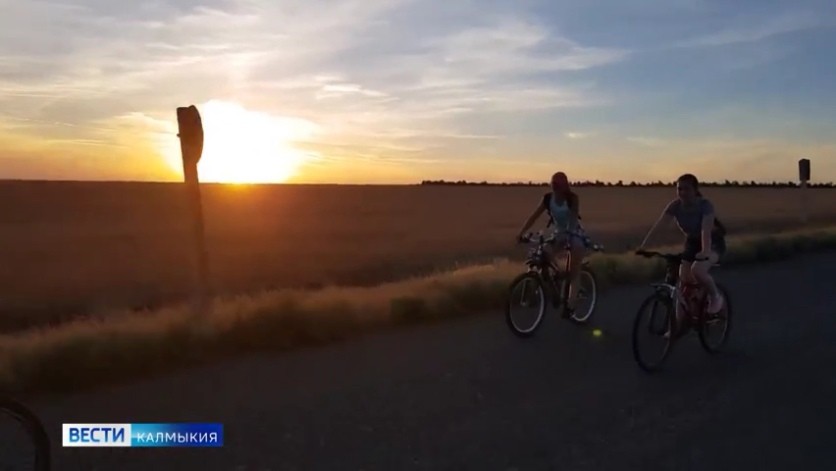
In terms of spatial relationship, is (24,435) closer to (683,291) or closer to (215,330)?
(215,330)

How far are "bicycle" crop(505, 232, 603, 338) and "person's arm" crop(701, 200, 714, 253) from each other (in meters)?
2.21

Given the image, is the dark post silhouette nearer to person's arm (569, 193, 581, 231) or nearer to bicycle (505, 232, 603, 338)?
bicycle (505, 232, 603, 338)

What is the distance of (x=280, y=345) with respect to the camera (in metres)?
10.4

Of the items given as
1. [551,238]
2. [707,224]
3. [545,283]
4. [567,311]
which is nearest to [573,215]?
[551,238]

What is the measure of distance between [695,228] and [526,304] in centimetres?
229

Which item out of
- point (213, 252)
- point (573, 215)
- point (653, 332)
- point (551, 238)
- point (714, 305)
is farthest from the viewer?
point (213, 252)

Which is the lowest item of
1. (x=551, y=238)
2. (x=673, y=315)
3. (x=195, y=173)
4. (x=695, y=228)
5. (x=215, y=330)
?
(x=215, y=330)

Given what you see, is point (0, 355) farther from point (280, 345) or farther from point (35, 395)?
point (280, 345)

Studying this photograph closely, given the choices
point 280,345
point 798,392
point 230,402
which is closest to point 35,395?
point 230,402

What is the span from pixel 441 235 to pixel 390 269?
19.9m

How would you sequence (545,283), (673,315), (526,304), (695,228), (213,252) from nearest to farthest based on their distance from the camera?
(673,315) → (695,228) → (526,304) → (545,283) → (213,252)

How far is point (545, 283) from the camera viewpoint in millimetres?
11312

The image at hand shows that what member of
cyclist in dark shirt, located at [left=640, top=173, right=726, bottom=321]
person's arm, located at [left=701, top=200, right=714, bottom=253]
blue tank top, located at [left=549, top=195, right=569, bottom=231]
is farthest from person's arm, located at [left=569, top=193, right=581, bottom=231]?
person's arm, located at [left=701, top=200, right=714, bottom=253]

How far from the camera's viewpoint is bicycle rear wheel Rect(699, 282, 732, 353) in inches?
392
